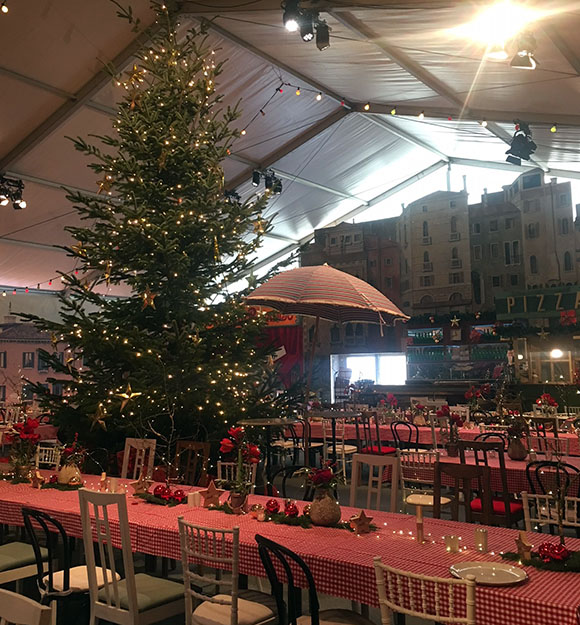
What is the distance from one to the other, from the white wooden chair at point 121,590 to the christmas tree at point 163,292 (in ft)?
8.28

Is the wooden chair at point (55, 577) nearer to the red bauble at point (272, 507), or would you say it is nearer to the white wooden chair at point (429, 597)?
the red bauble at point (272, 507)

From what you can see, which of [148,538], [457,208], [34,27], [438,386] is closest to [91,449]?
[148,538]

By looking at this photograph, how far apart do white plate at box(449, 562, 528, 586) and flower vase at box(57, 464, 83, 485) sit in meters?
3.09

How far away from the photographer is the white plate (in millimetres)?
2408

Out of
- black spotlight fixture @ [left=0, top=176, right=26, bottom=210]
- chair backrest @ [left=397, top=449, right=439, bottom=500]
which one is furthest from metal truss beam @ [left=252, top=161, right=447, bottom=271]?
chair backrest @ [left=397, top=449, right=439, bottom=500]

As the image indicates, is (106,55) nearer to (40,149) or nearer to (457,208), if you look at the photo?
(40,149)

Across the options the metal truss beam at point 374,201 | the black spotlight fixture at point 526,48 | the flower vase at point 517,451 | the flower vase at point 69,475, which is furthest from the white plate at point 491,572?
the metal truss beam at point 374,201

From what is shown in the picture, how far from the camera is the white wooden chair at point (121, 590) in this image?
2.99 meters

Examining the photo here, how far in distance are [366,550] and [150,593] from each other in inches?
46.3

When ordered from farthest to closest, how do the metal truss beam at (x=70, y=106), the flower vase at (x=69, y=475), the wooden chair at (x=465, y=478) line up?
the metal truss beam at (x=70, y=106)
the flower vase at (x=69, y=475)
the wooden chair at (x=465, y=478)

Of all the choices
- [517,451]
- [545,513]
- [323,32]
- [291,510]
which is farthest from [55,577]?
[323,32]

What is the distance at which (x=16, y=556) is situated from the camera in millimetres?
3863

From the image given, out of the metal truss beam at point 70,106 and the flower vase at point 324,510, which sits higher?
the metal truss beam at point 70,106

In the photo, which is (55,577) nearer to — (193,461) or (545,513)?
(193,461)
